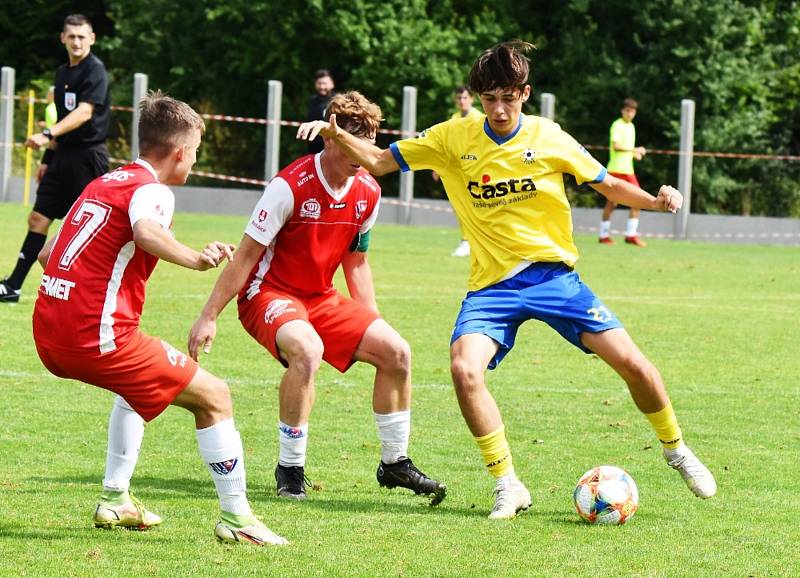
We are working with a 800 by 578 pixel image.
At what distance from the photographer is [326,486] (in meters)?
6.66

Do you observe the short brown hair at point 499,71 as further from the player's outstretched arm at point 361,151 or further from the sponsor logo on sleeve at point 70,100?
the sponsor logo on sleeve at point 70,100

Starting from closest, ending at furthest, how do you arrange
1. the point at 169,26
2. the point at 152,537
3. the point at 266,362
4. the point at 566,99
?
the point at 152,537, the point at 266,362, the point at 566,99, the point at 169,26

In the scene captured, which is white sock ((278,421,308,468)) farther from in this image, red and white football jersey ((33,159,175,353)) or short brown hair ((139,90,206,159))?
short brown hair ((139,90,206,159))

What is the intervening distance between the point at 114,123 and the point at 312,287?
29.2 metres

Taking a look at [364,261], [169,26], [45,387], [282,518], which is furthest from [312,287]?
[169,26]

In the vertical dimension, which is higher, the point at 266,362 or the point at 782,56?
the point at 782,56

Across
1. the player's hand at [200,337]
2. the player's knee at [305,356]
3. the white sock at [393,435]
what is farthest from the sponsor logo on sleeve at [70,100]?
the player's hand at [200,337]

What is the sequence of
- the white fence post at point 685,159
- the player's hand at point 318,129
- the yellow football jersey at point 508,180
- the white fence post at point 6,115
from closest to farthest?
the player's hand at point 318,129, the yellow football jersey at point 508,180, the white fence post at point 685,159, the white fence post at point 6,115

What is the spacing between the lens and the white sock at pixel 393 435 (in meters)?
6.66

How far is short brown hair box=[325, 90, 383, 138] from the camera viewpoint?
6.69 metres

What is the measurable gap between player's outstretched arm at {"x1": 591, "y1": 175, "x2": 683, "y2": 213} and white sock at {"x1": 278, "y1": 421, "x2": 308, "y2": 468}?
1730 millimetres

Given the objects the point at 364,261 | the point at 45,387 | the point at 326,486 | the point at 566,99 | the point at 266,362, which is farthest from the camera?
the point at 566,99

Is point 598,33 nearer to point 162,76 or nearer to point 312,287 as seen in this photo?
point 162,76

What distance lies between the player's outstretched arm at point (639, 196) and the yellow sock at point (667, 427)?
0.89 m
